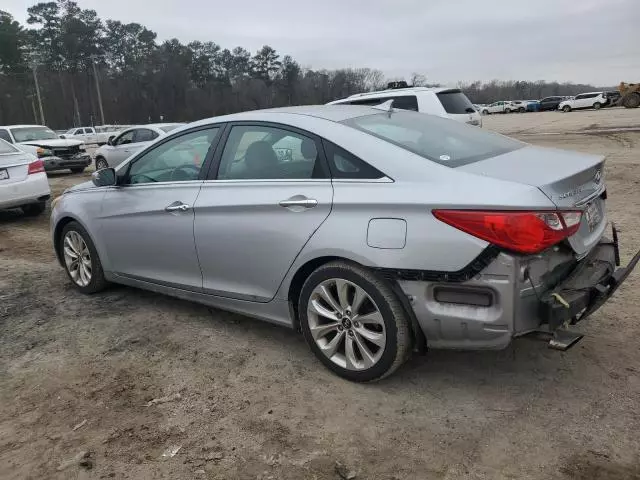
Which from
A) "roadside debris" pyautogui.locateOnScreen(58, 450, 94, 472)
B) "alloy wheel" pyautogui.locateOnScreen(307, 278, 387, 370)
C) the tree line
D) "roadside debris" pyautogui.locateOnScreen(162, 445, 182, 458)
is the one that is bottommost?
"roadside debris" pyautogui.locateOnScreen(162, 445, 182, 458)

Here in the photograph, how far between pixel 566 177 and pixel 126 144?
15.0 metres

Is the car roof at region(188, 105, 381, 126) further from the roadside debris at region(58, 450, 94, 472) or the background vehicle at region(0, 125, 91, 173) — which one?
the background vehicle at region(0, 125, 91, 173)

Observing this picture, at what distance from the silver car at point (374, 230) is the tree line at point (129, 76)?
228 feet

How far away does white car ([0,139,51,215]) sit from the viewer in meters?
8.30

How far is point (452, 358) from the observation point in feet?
11.3

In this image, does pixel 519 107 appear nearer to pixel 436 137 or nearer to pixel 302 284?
pixel 436 137

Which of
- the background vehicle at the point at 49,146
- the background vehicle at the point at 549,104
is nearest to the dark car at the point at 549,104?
the background vehicle at the point at 549,104

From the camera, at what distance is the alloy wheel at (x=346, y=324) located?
3008 mm

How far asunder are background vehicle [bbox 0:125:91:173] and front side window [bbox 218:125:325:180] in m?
13.5

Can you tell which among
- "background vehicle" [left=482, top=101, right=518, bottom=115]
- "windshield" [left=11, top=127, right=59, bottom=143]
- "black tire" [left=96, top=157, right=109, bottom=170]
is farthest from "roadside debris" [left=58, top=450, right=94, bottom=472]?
"background vehicle" [left=482, top=101, right=518, bottom=115]

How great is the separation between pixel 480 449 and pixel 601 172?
187 centimetres

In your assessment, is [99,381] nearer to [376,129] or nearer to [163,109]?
[376,129]

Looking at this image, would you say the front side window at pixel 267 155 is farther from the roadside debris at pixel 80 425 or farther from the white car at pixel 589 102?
the white car at pixel 589 102

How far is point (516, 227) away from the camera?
99.7 inches
